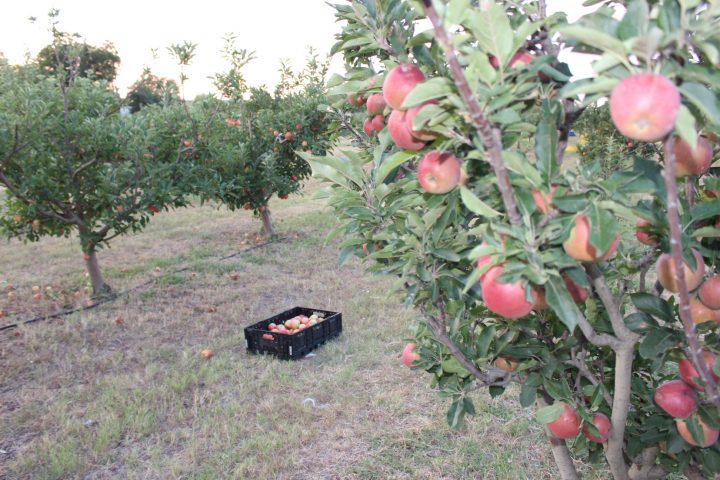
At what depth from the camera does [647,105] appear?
69 cm

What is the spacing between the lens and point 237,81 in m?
7.42

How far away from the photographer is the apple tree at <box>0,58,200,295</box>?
15.3 ft

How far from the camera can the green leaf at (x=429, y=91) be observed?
875mm

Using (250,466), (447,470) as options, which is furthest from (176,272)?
(447,470)

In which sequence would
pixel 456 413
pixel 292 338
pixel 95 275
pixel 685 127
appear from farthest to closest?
pixel 95 275
pixel 292 338
pixel 456 413
pixel 685 127

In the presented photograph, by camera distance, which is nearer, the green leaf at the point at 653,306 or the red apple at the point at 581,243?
the red apple at the point at 581,243

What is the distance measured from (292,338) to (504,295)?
314 centimetres

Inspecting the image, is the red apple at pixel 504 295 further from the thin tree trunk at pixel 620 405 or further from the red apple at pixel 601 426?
the red apple at pixel 601 426

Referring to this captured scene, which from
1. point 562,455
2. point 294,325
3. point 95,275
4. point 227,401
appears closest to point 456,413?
point 562,455

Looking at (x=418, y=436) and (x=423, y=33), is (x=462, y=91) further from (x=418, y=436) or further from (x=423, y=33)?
(x=418, y=436)

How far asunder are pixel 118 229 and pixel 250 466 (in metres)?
3.47

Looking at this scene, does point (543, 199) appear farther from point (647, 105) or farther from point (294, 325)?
point (294, 325)

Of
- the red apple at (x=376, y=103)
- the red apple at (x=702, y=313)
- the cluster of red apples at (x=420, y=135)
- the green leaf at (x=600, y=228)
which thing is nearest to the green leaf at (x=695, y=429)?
the red apple at (x=702, y=313)

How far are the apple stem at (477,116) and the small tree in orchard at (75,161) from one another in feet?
15.4
